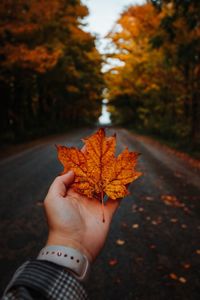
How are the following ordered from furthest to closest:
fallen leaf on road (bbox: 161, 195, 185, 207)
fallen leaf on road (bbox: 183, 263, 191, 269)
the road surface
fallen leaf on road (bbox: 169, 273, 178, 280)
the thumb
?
fallen leaf on road (bbox: 161, 195, 185, 207) < fallen leaf on road (bbox: 183, 263, 191, 269) < fallen leaf on road (bbox: 169, 273, 178, 280) < the road surface < the thumb

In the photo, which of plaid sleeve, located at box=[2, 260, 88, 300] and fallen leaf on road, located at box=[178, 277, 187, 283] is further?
fallen leaf on road, located at box=[178, 277, 187, 283]

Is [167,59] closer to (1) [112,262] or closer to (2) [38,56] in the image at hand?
(2) [38,56]

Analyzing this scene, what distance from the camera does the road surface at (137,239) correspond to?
319 cm

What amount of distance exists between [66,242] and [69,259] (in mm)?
145

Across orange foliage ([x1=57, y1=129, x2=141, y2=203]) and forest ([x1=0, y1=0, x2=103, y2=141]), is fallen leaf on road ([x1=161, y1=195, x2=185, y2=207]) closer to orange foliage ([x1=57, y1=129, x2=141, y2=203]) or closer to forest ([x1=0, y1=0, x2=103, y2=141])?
orange foliage ([x1=57, y1=129, x2=141, y2=203])

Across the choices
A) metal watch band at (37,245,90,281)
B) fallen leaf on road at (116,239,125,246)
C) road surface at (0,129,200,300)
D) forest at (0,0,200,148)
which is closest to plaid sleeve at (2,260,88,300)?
metal watch band at (37,245,90,281)

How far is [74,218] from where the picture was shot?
64.6 inches

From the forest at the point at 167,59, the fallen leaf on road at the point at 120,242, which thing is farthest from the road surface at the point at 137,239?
the forest at the point at 167,59

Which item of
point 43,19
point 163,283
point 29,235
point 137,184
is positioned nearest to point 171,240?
point 163,283

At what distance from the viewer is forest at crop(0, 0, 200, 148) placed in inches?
460

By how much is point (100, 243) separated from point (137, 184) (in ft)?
21.2

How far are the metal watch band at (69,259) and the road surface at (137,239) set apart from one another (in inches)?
72.4

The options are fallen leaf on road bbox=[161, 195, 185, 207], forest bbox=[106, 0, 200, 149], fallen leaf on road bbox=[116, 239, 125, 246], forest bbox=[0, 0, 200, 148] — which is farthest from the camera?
forest bbox=[0, 0, 200, 148]

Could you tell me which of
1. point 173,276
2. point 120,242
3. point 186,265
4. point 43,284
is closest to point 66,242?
point 43,284
